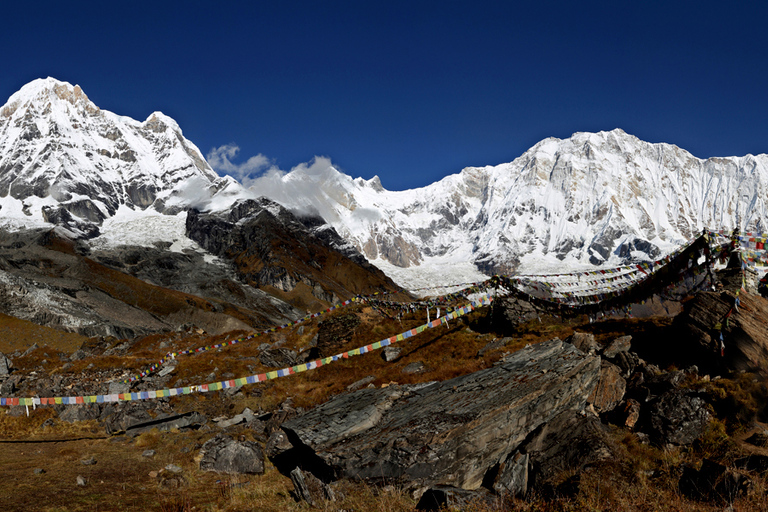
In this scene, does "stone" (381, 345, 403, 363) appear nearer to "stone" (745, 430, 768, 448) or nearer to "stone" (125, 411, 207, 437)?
"stone" (125, 411, 207, 437)

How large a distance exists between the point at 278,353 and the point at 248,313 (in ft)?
528

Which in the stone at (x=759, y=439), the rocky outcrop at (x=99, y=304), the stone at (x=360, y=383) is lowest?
the stone at (x=759, y=439)

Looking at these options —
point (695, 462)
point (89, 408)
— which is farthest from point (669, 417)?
point (89, 408)

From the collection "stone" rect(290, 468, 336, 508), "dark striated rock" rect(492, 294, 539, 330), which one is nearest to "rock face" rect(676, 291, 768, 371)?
"dark striated rock" rect(492, 294, 539, 330)

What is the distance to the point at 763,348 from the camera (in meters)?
14.6

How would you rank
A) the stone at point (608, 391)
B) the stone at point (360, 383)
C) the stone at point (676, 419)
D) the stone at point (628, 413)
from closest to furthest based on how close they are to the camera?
1. the stone at point (676, 419)
2. the stone at point (628, 413)
3. the stone at point (608, 391)
4. the stone at point (360, 383)

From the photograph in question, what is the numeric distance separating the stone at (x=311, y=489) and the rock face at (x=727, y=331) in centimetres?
1431

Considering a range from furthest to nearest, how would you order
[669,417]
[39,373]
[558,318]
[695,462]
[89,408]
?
[39,373] → [558,318] → [89,408] → [669,417] → [695,462]

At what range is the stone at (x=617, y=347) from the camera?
1831cm

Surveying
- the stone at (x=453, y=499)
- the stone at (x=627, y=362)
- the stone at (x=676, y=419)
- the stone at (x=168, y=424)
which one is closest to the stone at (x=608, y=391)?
the stone at (x=627, y=362)

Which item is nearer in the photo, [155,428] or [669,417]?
[669,417]

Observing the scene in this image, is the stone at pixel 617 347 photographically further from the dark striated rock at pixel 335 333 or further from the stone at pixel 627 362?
the dark striated rock at pixel 335 333

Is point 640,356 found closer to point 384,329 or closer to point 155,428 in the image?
point 384,329

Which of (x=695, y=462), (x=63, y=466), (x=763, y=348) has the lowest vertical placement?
(x=695, y=462)
